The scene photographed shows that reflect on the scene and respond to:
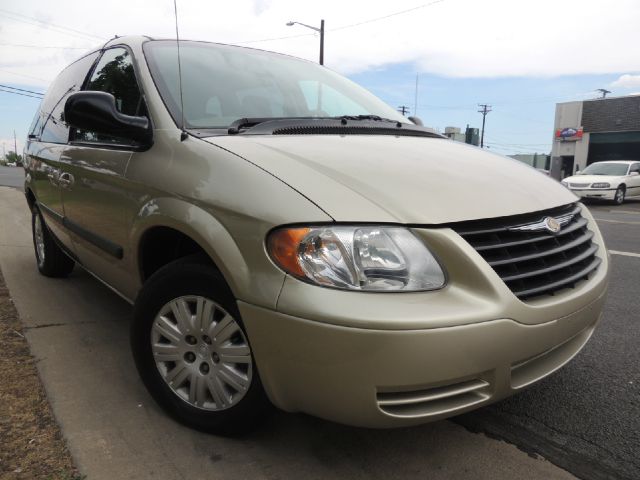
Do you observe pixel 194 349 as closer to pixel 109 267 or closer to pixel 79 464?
pixel 79 464

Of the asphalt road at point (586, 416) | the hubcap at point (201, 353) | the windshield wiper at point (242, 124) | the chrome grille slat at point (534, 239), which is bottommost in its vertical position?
the asphalt road at point (586, 416)

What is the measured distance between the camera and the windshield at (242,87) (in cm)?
253

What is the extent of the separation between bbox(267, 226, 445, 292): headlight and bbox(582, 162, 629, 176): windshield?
17395 mm

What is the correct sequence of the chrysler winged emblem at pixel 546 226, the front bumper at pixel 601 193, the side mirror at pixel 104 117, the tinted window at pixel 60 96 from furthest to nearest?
the front bumper at pixel 601 193, the tinted window at pixel 60 96, the side mirror at pixel 104 117, the chrysler winged emblem at pixel 546 226

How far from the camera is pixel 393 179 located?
1.95 m

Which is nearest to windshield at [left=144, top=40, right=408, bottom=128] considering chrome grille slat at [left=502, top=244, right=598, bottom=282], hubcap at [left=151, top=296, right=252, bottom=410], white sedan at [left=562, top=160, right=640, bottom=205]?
hubcap at [left=151, top=296, right=252, bottom=410]

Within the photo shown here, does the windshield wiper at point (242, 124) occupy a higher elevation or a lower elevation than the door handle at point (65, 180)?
higher

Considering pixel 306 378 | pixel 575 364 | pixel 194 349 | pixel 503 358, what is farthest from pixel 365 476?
pixel 575 364

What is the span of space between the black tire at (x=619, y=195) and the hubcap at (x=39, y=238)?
15.8 m

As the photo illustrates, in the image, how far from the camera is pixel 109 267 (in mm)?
2852

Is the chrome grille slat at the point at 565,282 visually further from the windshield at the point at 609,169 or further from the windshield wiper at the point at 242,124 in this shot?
the windshield at the point at 609,169

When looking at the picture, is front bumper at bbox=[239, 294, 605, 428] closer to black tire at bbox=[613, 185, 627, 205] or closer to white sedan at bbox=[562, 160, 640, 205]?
white sedan at bbox=[562, 160, 640, 205]

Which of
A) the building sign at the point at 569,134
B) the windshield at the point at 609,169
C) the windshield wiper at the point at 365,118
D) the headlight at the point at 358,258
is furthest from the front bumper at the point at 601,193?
the building sign at the point at 569,134

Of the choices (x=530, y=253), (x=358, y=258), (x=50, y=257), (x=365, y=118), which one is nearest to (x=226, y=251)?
(x=358, y=258)
